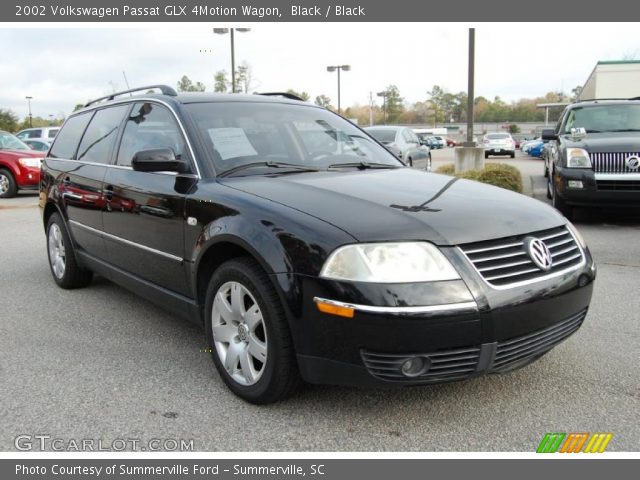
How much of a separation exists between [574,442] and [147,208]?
2.69m

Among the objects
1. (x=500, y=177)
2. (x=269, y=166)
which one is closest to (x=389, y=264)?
(x=269, y=166)

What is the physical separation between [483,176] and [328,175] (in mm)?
7329

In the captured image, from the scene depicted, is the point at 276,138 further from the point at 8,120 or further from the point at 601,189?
the point at 8,120

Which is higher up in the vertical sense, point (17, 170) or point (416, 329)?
point (17, 170)

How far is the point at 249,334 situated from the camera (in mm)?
2939

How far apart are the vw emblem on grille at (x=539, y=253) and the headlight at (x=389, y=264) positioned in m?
0.47

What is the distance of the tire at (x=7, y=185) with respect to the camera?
45.0ft

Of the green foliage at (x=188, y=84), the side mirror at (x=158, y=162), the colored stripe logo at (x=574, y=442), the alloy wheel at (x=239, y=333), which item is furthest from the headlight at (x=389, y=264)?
the green foliage at (x=188, y=84)

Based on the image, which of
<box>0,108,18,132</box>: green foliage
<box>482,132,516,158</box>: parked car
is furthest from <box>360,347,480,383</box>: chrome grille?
<box>0,108,18,132</box>: green foliage

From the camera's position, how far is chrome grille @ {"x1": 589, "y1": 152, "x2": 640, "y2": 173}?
7629 millimetres

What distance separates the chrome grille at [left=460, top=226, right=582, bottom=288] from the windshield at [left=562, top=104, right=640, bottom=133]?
676 centimetres

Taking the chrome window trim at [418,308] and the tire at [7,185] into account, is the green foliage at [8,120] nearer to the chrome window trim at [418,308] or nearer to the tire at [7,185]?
the tire at [7,185]

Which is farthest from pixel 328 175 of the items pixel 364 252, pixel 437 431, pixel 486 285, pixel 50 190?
pixel 50 190

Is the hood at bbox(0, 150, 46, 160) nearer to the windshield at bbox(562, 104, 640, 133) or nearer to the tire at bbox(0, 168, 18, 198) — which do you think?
the tire at bbox(0, 168, 18, 198)
